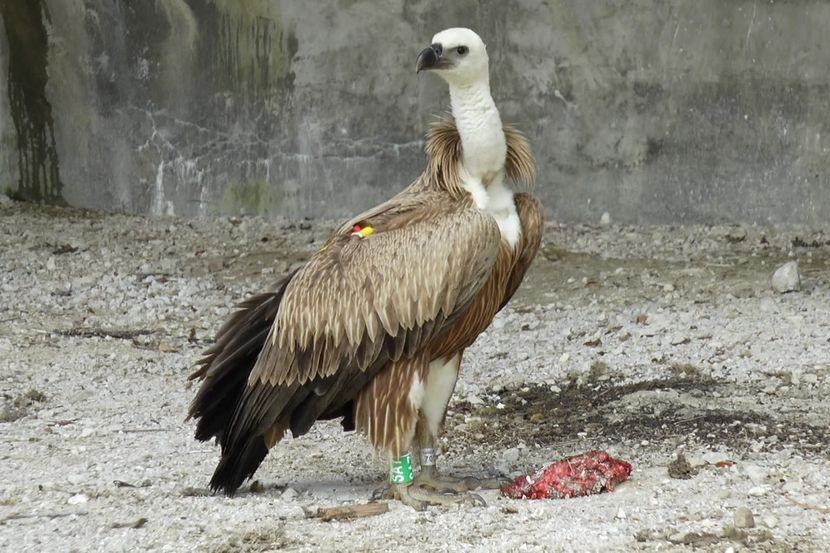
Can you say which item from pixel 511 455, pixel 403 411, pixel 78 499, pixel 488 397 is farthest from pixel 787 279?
pixel 78 499

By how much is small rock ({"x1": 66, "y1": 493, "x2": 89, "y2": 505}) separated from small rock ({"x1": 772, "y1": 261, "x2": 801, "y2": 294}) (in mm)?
4925

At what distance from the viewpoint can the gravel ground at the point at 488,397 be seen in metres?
4.64

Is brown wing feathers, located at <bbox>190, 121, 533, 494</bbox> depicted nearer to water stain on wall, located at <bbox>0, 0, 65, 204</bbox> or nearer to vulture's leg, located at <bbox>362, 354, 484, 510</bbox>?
vulture's leg, located at <bbox>362, 354, 484, 510</bbox>

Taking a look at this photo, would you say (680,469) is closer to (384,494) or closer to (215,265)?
(384,494)

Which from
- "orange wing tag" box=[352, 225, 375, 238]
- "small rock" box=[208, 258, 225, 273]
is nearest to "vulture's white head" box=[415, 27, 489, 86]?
"orange wing tag" box=[352, 225, 375, 238]

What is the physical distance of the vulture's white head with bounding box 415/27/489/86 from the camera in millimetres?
4875

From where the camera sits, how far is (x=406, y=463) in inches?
201

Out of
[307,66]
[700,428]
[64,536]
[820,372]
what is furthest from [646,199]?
[64,536]

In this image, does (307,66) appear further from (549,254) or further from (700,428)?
(700,428)

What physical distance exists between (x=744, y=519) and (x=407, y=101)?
6.82 meters

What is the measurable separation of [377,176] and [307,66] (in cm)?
105

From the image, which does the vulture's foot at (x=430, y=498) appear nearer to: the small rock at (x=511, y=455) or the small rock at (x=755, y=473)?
the small rock at (x=511, y=455)

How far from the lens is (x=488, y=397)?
6859 millimetres

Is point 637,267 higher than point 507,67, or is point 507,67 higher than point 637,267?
point 507,67
